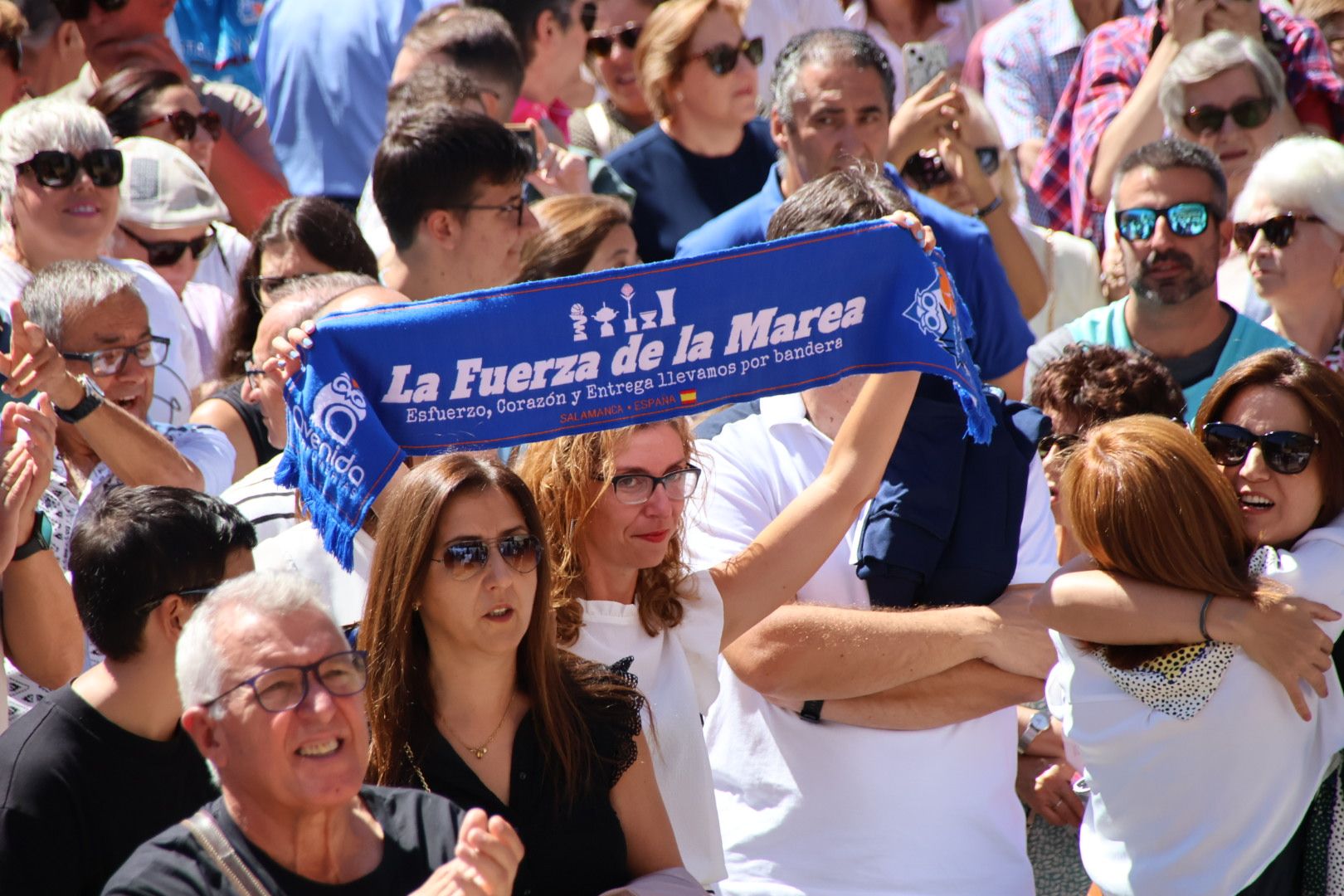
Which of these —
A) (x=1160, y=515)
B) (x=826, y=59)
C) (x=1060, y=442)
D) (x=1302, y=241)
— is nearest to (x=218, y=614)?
(x=1160, y=515)

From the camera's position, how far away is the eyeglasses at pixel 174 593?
10.8 feet

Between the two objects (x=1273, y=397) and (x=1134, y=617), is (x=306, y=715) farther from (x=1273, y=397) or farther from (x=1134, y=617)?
(x=1273, y=397)

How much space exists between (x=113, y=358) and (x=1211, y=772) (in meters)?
2.96

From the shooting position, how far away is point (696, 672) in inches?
139

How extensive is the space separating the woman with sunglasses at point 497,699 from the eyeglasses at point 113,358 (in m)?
1.66

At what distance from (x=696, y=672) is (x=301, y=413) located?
998 mm

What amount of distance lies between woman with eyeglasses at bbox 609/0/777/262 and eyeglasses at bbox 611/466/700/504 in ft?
11.0

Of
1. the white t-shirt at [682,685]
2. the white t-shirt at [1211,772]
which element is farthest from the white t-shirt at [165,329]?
the white t-shirt at [1211,772]

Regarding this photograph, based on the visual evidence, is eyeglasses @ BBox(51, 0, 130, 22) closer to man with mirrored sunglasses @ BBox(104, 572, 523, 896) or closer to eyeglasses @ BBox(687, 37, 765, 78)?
eyeglasses @ BBox(687, 37, 765, 78)

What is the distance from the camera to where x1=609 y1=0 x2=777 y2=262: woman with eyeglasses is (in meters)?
6.82

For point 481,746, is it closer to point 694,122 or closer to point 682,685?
point 682,685

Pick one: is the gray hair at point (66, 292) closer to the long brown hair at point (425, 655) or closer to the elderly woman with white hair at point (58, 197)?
the elderly woman with white hair at point (58, 197)

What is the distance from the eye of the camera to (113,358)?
448 cm

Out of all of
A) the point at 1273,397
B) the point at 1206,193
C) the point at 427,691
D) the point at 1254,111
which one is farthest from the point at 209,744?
the point at 1254,111
